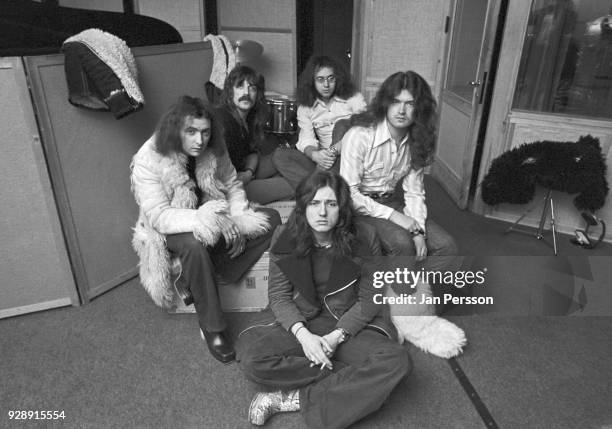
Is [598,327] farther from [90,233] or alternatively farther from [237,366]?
[90,233]

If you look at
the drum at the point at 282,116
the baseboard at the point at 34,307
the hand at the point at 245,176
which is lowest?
the baseboard at the point at 34,307

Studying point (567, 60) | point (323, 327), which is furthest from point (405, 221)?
point (567, 60)

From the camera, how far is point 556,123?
2838 mm

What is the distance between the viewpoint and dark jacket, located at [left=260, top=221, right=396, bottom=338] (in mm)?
1629

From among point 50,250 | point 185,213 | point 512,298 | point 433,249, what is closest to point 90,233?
point 50,250

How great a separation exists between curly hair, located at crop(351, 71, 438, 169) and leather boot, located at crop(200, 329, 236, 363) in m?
1.12

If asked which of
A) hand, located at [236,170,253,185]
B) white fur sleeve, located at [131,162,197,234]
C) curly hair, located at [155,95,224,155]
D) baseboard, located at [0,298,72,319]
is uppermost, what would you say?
curly hair, located at [155,95,224,155]

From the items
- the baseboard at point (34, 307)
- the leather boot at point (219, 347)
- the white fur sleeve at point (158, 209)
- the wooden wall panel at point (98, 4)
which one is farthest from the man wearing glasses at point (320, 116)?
the wooden wall panel at point (98, 4)

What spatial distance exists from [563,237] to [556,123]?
0.74 m

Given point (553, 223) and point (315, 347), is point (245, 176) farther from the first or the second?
point (553, 223)

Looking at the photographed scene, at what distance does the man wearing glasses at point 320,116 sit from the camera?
8.02ft

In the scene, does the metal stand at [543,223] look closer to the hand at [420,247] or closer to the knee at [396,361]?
the hand at [420,247]

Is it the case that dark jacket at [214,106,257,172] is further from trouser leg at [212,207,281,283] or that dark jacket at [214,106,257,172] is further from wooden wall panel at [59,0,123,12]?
wooden wall panel at [59,0,123,12]

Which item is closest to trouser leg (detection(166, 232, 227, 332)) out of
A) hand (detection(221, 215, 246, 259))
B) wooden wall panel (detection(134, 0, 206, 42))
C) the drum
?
hand (detection(221, 215, 246, 259))
